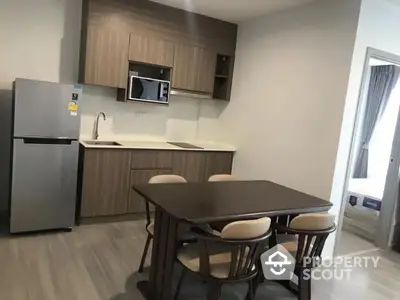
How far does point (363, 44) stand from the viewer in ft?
10.8

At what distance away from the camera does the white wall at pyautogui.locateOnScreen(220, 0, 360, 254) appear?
3.39 m

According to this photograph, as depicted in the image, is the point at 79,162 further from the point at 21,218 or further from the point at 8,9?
the point at 8,9

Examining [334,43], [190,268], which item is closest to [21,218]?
[190,268]

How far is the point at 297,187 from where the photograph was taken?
3791 millimetres

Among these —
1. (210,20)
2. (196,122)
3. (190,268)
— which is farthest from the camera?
(196,122)

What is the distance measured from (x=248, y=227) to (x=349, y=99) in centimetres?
196

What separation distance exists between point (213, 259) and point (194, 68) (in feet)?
9.70

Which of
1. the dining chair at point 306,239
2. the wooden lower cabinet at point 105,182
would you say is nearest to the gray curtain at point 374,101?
the dining chair at point 306,239

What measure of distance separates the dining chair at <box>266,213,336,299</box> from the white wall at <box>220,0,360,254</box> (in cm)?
104

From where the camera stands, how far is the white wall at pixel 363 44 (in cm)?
326

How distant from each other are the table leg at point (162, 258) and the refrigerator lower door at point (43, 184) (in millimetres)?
1478

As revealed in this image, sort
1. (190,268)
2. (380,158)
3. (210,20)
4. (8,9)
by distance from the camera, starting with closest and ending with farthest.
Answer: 1. (190,268)
2. (8,9)
3. (210,20)
4. (380,158)

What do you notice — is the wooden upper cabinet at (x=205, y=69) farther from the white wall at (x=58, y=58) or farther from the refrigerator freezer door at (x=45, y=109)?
the refrigerator freezer door at (x=45, y=109)

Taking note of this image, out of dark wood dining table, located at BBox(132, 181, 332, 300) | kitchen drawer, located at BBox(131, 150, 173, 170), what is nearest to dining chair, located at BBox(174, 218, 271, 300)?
dark wood dining table, located at BBox(132, 181, 332, 300)
